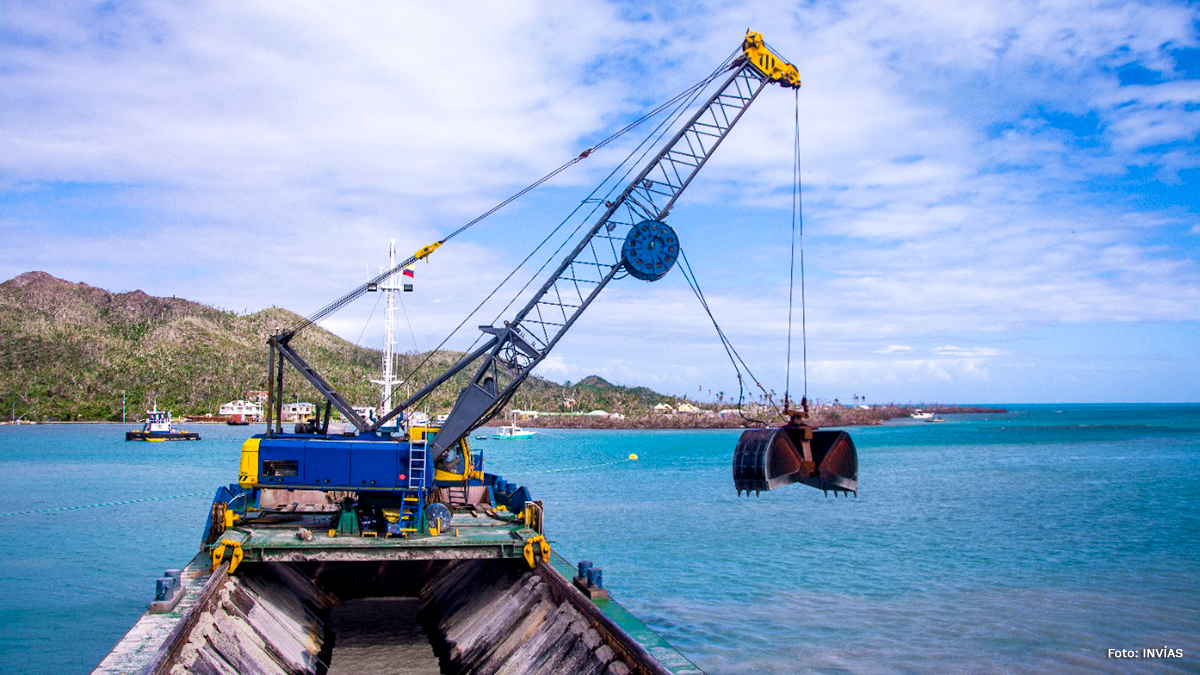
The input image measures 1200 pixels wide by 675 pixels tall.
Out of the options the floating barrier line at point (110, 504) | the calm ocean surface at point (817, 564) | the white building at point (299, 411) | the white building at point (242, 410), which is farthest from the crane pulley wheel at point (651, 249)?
the white building at point (242, 410)

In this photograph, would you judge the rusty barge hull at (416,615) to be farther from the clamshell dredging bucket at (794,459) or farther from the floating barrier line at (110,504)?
the floating barrier line at (110,504)

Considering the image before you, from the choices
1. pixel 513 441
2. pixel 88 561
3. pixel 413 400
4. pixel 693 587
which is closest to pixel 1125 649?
pixel 693 587

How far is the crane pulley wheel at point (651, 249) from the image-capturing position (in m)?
24.4

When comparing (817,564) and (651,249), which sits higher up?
(651,249)

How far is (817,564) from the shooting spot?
1233 inches

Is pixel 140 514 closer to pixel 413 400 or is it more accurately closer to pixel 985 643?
pixel 413 400

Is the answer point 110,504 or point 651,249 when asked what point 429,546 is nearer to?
point 651,249

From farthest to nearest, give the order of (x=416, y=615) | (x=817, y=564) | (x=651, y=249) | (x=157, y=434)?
(x=157, y=434), (x=817, y=564), (x=651, y=249), (x=416, y=615)

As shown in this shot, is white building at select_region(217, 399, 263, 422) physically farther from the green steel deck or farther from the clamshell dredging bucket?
the clamshell dredging bucket

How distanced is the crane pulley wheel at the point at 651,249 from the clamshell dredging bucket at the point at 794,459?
959 centimetres

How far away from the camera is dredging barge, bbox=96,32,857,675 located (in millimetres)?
13430

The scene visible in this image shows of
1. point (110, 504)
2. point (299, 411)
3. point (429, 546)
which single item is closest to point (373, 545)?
point (429, 546)

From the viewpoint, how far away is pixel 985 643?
68.0 ft

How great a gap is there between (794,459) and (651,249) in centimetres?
1043
